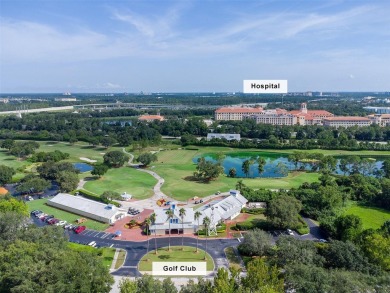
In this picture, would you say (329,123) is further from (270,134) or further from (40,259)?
(40,259)

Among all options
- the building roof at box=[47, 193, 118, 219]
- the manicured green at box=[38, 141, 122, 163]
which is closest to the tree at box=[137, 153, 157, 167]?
the manicured green at box=[38, 141, 122, 163]

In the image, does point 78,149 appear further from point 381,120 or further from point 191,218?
point 381,120

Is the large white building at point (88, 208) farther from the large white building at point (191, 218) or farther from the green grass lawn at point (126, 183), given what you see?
the green grass lawn at point (126, 183)

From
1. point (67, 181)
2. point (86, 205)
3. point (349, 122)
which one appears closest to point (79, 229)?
point (86, 205)

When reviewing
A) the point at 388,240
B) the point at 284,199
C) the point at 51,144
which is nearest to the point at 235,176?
the point at 284,199

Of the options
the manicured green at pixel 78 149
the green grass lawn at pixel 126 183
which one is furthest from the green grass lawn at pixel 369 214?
the manicured green at pixel 78 149

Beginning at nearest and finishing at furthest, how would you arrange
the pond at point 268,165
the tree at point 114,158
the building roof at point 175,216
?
the building roof at point 175,216, the pond at point 268,165, the tree at point 114,158
